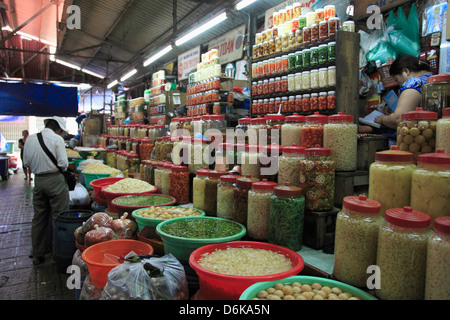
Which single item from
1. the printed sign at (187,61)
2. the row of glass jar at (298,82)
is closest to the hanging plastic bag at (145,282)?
the row of glass jar at (298,82)

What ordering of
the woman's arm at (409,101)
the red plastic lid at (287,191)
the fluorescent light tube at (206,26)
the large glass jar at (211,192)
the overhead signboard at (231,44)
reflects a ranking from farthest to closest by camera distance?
the overhead signboard at (231,44) < the fluorescent light tube at (206,26) < the woman's arm at (409,101) < the large glass jar at (211,192) < the red plastic lid at (287,191)

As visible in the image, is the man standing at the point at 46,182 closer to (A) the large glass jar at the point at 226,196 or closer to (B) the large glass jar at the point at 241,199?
(A) the large glass jar at the point at 226,196

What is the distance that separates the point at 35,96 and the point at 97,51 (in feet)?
9.66

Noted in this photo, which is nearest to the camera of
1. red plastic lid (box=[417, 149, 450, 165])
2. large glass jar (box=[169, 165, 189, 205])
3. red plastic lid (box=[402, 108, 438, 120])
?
red plastic lid (box=[417, 149, 450, 165])

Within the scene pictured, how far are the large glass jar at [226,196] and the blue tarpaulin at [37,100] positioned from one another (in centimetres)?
1230

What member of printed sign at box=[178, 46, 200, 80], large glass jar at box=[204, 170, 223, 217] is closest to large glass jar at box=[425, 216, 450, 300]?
large glass jar at box=[204, 170, 223, 217]

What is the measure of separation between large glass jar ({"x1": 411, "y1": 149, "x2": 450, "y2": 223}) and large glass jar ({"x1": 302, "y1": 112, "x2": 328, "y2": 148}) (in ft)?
2.69

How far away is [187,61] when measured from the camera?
8.57 m

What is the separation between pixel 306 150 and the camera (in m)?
1.64

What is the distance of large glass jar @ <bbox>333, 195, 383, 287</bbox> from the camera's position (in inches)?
42.0

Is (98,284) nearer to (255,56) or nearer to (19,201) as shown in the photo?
(255,56)

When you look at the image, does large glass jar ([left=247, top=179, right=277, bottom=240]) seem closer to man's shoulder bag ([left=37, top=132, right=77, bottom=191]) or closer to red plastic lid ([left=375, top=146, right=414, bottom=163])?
red plastic lid ([left=375, top=146, right=414, bottom=163])

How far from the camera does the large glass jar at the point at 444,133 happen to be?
46.5 inches
